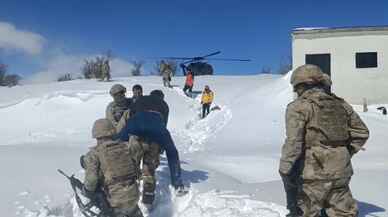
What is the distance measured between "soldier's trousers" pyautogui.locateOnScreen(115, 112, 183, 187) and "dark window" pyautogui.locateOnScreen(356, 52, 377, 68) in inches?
743

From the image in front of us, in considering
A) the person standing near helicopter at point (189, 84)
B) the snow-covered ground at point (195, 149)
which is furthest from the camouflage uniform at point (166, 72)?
the person standing near helicopter at point (189, 84)

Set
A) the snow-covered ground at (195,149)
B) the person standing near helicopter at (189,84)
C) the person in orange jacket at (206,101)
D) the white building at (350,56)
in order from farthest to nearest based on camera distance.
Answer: the person standing near helicopter at (189,84), the white building at (350,56), the person in orange jacket at (206,101), the snow-covered ground at (195,149)

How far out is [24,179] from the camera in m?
8.45

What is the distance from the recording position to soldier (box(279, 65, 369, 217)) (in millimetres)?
5520

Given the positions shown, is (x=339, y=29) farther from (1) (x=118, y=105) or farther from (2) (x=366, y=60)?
(1) (x=118, y=105)

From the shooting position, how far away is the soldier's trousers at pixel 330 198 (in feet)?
18.3

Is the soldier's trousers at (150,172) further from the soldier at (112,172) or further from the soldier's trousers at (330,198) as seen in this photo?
the soldier's trousers at (330,198)

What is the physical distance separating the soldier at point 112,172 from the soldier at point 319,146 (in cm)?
199

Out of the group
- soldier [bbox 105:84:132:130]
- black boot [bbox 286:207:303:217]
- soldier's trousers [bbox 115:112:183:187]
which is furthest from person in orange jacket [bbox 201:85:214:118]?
black boot [bbox 286:207:303:217]

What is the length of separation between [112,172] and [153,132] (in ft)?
5.58

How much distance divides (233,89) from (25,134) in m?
12.8

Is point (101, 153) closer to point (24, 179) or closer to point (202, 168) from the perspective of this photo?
point (24, 179)

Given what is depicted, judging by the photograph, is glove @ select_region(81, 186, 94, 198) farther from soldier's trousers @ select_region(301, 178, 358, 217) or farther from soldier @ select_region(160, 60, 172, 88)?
soldier @ select_region(160, 60, 172, 88)

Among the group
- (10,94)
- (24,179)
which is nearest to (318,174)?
(24,179)
